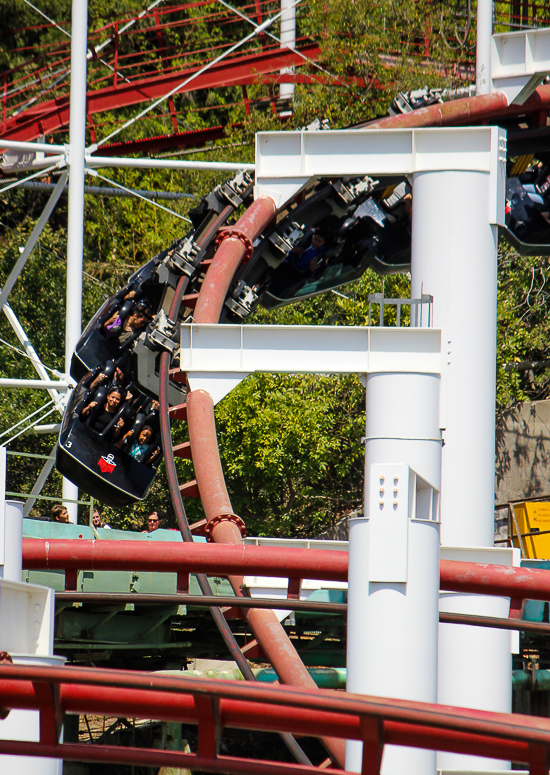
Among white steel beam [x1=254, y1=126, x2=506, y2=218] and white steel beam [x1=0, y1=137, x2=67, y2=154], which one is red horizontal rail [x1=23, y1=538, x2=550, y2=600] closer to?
white steel beam [x1=254, y1=126, x2=506, y2=218]

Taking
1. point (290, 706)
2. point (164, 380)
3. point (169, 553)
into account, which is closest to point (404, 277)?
point (164, 380)

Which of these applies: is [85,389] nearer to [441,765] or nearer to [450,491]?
[450,491]

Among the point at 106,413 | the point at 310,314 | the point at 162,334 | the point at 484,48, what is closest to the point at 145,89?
the point at 310,314

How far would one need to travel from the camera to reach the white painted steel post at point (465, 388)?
22.7 feet

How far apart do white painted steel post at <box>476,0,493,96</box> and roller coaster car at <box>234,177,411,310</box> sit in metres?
2.98

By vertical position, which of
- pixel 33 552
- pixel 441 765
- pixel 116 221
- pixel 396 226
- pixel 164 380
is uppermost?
pixel 116 221

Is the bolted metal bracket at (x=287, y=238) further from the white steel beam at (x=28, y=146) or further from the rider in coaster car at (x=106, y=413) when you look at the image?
the white steel beam at (x=28, y=146)

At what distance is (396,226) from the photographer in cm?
1404

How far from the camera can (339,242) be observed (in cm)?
1413

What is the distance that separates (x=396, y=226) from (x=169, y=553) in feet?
32.4

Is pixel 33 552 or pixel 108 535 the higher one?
pixel 108 535

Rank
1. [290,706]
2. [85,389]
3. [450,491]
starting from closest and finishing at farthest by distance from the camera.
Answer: [290,706]
[450,491]
[85,389]

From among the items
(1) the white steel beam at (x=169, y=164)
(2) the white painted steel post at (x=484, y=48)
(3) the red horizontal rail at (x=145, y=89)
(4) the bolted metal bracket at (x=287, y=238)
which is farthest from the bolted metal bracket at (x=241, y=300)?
(3) the red horizontal rail at (x=145, y=89)

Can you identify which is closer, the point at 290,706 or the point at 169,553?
the point at 290,706
